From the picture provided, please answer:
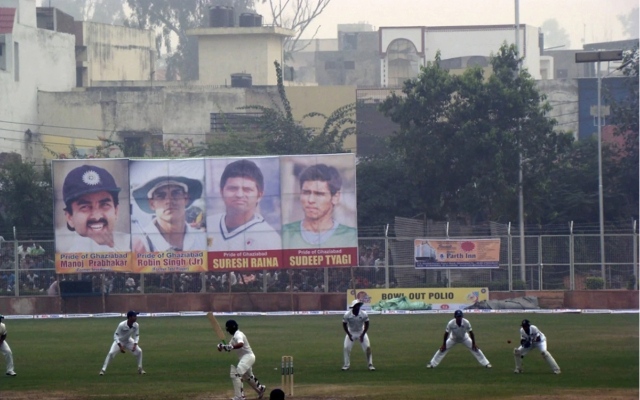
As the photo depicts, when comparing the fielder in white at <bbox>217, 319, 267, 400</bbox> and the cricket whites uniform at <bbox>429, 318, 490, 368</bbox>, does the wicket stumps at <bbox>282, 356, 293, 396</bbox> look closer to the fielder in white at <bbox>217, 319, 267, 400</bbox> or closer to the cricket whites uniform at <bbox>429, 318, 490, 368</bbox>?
the fielder in white at <bbox>217, 319, 267, 400</bbox>

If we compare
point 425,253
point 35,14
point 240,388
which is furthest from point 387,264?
point 35,14

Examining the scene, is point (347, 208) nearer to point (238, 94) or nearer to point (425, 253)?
point (425, 253)

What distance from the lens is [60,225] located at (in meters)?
49.6

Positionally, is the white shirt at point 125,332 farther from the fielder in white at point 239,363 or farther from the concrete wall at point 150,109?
the concrete wall at point 150,109

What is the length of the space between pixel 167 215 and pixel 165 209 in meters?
0.28

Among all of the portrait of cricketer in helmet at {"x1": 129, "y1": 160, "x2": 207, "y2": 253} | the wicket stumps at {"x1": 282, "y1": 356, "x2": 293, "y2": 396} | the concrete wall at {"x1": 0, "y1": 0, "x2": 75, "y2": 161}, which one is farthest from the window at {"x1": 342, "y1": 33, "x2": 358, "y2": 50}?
the wicket stumps at {"x1": 282, "y1": 356, "x2": 293, "y2": 396}

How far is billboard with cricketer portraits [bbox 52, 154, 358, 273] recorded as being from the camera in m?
48.9

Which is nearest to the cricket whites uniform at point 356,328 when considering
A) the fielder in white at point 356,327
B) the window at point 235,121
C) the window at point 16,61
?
the fielder in white at point 356,327

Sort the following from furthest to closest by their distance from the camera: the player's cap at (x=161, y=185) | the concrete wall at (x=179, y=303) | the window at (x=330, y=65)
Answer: the window at (x=330, y=65) → the concrete wall at (x=179, y=303) → the player's cap at (x=161, y=185)

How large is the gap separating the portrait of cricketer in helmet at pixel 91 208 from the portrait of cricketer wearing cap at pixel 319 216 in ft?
24.0

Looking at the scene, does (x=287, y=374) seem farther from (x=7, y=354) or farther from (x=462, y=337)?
(x=7, y=354)

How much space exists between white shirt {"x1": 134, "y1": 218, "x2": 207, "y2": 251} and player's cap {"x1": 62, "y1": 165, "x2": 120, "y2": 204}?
2.10 m

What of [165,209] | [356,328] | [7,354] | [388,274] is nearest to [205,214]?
[165,209]

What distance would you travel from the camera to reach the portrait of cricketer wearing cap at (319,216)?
48844mm
